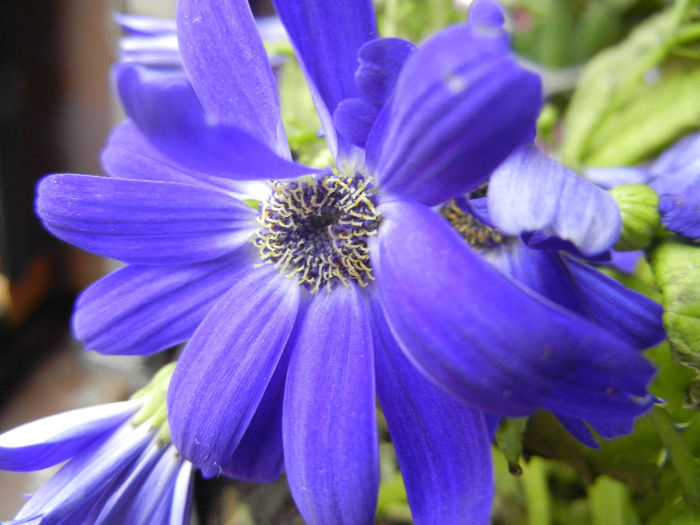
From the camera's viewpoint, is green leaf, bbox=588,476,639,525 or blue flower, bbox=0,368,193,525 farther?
green leaf, bbox=588,476,639,525

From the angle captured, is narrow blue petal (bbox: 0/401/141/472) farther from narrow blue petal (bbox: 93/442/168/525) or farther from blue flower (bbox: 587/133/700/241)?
blue flower (bbox: 587/133/700/241)

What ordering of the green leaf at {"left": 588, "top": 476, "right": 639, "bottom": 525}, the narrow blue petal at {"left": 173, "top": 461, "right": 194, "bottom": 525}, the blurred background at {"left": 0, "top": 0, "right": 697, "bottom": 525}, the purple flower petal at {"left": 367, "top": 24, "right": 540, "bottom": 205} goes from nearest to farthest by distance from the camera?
1. the purple flower petal at {"left": 367, "top": 24, "right": 540, "bottom": 205}
2. the narrow blue petal at {"left": 173, "top": 461, "right": 194, "bottom": 525}
3. the green leaf at {"left": 588, "top": 476, "right": 639, "bottom": 525}
4. the blurred background at {"left": 0, "top": 0, "right": 697, "bottom": 525}

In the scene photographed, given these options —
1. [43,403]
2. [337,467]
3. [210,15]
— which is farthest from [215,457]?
[43,403]

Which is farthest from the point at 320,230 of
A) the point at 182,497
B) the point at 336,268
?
the point at 182,497

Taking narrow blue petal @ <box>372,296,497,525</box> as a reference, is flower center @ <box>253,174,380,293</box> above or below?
above

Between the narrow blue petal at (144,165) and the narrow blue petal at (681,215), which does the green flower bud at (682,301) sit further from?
the narrow blue petal at (144,165)

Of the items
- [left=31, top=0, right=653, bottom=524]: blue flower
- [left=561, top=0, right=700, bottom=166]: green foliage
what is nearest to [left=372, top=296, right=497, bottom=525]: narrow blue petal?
[left=31, top=0, right=653, bottom=524]: blue flower

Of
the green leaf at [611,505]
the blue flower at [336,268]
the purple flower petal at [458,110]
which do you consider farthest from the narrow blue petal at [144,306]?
Result: the green leaf at [611,505]
